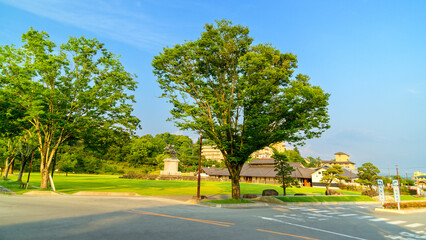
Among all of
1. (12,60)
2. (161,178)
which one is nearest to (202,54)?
(12,60)

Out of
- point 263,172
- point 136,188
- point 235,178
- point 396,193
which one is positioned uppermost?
point 235,178

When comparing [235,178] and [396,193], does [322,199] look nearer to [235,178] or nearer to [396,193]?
[396,193]

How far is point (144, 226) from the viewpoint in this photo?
31.5 ft

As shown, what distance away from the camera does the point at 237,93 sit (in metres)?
21.7

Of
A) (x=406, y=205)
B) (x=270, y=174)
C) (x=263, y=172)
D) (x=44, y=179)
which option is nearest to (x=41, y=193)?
(x=44, y=179)

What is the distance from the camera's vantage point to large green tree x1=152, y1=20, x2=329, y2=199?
19.6 m

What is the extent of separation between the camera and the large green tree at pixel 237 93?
1964 centimetres

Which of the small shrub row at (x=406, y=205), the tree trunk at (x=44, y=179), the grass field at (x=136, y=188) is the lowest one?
the grass field at (x=136, y=188)

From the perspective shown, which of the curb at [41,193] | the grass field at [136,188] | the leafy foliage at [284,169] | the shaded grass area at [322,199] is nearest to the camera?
the curb at [41,193]

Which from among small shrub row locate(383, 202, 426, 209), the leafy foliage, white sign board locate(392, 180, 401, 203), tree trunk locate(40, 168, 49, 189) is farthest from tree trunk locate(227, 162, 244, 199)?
tree trunk locate(40, 168, 49, 189)

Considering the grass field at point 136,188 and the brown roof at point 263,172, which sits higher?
the brown roof at point 263,172

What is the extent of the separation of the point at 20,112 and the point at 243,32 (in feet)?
80.9

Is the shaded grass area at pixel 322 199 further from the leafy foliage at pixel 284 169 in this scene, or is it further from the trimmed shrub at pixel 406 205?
the trimmed shrub at pixel 406 205

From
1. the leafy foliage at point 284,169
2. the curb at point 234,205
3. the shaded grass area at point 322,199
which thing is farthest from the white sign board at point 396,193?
the curb at point 234,205
